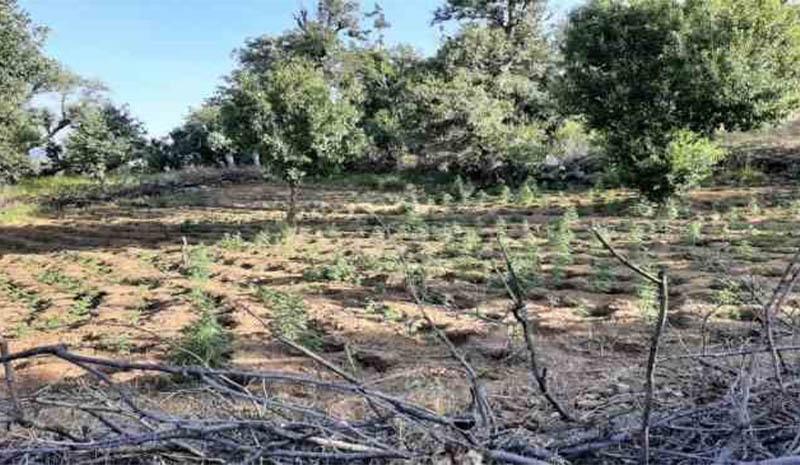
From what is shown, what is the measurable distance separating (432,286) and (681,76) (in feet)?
18.3

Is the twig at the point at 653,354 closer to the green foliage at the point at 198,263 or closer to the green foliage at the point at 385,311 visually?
the green foliage at the point at 385,311

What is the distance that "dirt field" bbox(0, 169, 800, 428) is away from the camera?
3.24 meters

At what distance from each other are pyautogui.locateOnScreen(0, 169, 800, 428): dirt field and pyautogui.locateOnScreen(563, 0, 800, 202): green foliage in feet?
2.67

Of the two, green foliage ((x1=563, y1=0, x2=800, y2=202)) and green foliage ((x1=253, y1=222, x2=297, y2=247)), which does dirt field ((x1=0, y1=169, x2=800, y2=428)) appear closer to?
green foliage ((x1=253, y1=222, x2=297, y2=247))

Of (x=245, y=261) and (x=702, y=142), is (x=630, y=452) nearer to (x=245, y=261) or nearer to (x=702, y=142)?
(x=245, y=261)

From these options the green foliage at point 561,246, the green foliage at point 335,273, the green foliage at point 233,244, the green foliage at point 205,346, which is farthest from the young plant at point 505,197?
the green foliage at point 205,346

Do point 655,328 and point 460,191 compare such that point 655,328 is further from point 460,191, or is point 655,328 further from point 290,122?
point 460,191

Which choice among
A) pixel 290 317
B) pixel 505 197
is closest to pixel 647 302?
pixel 290 317

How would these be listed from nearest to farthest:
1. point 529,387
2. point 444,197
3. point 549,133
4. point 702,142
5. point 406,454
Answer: point 406,454 → point 529,387 → point 702,142 → point 444,197 → point 549,133

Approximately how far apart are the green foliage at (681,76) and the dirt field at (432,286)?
81 cm

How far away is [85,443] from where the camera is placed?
1.33 m

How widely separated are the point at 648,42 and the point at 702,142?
1691mm

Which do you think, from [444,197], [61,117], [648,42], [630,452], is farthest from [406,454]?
[61,117]

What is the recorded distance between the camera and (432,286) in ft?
17.6
